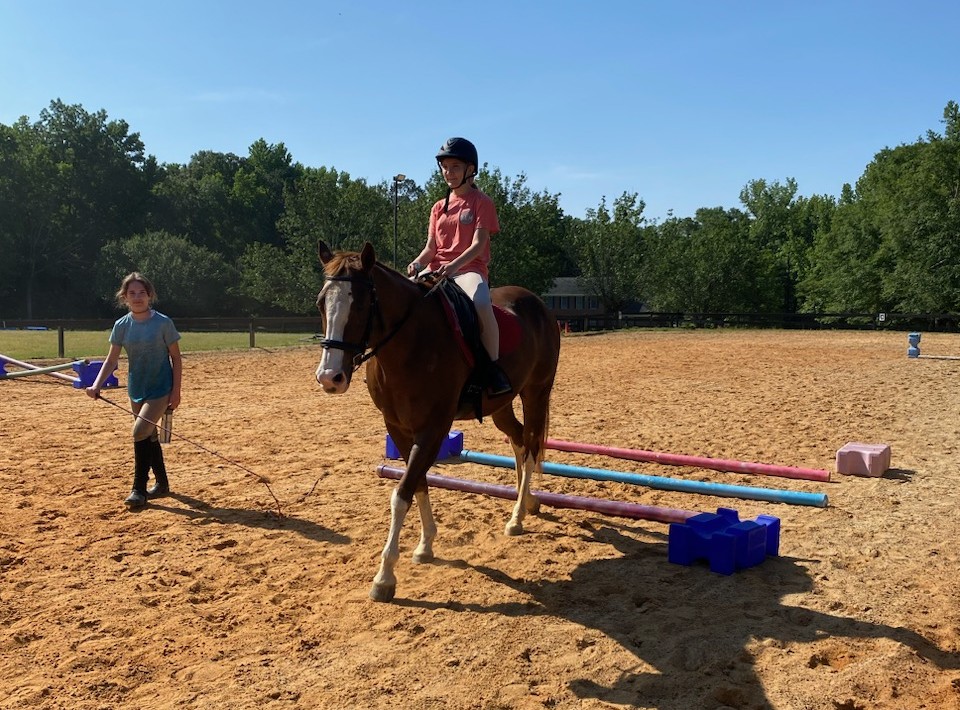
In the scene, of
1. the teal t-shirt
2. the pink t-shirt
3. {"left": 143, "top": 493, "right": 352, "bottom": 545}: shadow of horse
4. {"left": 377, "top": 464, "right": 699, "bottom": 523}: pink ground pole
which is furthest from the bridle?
the teal t-shirt

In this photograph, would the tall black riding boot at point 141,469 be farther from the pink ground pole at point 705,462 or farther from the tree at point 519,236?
the tree at point 519,236

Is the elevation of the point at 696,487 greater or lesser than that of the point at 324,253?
lesser

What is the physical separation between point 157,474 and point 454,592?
12.8ft

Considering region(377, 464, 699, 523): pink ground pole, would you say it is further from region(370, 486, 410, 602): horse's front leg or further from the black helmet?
the black helmet

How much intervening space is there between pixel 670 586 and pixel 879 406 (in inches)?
389

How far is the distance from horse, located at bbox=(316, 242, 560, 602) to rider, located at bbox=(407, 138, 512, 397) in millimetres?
272

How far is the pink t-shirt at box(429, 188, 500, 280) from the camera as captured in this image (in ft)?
17.9

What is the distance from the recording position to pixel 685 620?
14.0ft

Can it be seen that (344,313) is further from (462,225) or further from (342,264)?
(462,225)

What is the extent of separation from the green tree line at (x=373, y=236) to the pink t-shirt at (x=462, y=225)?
1244 inches

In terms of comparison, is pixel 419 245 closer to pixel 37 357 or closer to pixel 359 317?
pixel 37 357

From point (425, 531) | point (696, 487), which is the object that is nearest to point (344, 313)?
point (425, 531)

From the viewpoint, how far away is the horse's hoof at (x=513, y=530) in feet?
19.6

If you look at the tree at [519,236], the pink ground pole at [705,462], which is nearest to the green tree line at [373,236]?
the tree at [519,236]
